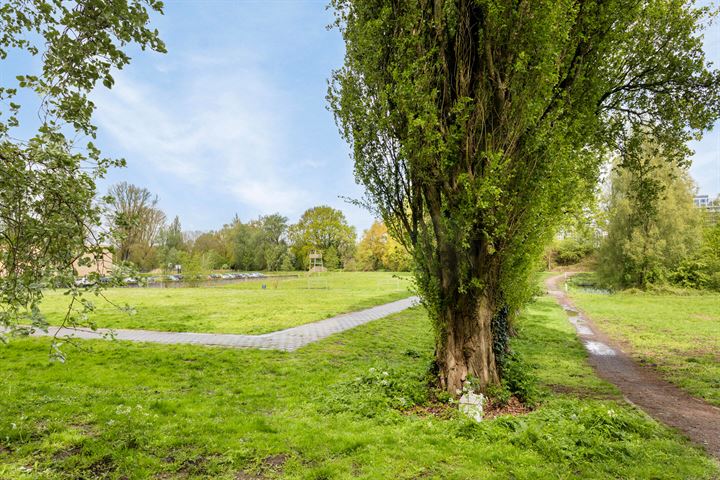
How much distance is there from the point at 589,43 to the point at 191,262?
31569 mm

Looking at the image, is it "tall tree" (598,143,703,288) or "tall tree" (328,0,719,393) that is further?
"tall tree" (598,143,703,288)

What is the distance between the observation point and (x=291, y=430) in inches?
181

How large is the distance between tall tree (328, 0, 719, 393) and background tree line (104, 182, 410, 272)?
3262 cm

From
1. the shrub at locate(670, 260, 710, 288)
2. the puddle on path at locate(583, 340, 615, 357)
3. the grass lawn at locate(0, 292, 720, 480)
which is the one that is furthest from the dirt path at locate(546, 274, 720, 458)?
the shrub at locate(670, 260, 710, 288)

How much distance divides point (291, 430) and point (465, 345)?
8.71 ft

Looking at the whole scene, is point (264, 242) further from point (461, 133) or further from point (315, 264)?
point (461, 133)

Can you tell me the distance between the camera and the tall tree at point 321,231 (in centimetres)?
5800

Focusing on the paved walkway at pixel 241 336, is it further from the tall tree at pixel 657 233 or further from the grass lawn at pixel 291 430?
the tall tree at pixel 657 233

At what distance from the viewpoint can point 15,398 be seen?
526 cm

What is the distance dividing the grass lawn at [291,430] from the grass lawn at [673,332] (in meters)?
2.45

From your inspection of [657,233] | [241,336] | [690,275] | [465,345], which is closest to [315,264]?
[241,336]

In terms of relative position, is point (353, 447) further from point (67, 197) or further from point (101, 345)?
point (101, 345)

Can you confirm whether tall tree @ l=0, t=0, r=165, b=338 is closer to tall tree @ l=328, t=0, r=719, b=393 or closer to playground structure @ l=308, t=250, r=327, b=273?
tall tree @ l=328, t=0, r=719, b=393

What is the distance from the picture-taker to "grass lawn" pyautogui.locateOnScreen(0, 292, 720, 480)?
3.72 m
